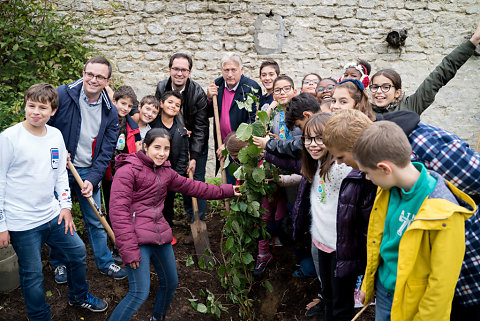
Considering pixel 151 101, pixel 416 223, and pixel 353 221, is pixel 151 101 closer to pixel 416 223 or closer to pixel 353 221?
pixel 353 221

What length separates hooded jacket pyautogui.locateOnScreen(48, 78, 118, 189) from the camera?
3195 mm

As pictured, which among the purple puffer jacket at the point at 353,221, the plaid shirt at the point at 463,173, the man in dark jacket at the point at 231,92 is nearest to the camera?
the plaid shirt at the point at 463,173

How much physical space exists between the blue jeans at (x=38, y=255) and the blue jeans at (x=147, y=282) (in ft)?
1.80

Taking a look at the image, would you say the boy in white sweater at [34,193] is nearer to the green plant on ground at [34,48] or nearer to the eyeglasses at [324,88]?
the eyeglasses at [324,88]

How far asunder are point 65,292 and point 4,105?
104 inches

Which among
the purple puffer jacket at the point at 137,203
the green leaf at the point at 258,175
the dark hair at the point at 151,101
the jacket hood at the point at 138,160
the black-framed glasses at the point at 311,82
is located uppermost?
the black-framed glasses at the point at 311,82

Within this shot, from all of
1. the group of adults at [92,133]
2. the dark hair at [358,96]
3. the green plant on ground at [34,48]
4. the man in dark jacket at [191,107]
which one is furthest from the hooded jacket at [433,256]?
the green plant on ground at [34,48]

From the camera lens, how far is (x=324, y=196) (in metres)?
2.60

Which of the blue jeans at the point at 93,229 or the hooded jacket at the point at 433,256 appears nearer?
the hooded jacket at the point at 433,256

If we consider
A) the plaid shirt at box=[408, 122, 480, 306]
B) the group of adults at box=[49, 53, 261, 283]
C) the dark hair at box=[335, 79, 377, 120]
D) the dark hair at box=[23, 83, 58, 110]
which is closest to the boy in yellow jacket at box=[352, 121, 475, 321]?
the plaid shirt at box=[408, 122, 480, 306]

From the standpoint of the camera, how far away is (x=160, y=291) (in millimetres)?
→ 2945

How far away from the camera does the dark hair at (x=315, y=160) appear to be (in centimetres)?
245

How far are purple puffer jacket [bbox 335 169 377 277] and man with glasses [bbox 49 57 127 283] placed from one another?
2155 millimetres

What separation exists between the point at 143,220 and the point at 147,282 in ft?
1.46
